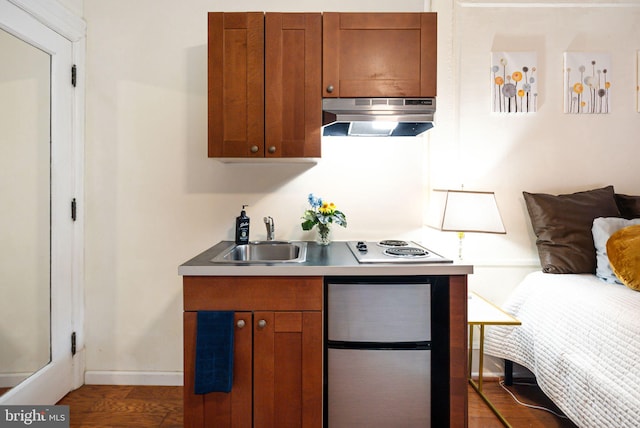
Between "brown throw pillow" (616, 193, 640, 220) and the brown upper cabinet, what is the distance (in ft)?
6.58

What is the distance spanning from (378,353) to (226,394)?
28.5 inches

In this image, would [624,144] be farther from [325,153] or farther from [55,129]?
[55,129]

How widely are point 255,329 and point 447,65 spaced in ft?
6.79

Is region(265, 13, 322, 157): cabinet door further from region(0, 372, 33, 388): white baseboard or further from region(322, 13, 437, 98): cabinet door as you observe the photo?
region(0, 372, 33, 388): white baseboard

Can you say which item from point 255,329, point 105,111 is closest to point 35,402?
point 255,329

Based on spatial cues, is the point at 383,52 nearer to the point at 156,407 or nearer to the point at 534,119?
the point at 534,119

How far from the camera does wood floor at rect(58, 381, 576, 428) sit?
1892 millimetres

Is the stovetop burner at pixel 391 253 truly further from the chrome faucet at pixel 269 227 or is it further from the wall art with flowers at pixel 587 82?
the wall art with flowers at pixel 587 82

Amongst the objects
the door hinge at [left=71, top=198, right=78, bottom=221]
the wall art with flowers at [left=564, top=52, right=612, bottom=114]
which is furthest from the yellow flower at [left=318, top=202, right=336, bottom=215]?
the wall art with flowers at [left=564, top=52, right=612, bottom=114]

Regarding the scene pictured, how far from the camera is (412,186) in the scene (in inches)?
90.8

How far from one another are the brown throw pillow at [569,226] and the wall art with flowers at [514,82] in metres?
0.63

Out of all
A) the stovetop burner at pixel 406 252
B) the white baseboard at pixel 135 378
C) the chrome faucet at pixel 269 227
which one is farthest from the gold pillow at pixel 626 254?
the white baseboard at pixel 135 378

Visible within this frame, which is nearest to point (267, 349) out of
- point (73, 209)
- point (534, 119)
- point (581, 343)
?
point (581, 343)

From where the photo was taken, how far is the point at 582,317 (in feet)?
5.50
